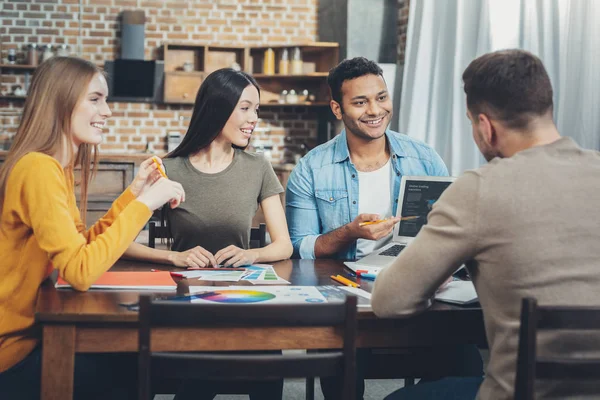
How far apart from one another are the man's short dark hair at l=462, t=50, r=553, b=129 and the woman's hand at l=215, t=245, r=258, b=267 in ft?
3.12

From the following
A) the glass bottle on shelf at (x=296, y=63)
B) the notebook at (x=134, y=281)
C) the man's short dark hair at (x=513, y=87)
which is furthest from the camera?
the glass bottle on shelf at (x=296, y=63)

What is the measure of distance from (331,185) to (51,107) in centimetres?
116

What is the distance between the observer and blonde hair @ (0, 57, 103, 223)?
1.77m

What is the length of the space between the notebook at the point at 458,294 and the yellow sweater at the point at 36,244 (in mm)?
759

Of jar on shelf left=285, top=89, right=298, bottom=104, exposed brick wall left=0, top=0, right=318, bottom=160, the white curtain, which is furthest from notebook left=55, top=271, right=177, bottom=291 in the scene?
exposed brick wall left=0, top=0, right=318, bottom=160

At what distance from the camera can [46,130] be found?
1.78 m

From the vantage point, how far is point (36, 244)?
173 centimetres

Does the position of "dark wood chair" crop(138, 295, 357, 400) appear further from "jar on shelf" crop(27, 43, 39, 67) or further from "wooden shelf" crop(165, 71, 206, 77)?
"jar on shelf" crop(27, 43, 39, 67)

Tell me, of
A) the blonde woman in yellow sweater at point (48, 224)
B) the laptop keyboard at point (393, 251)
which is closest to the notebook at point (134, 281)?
the blonde woman in yellow sweater at point (48, 224)

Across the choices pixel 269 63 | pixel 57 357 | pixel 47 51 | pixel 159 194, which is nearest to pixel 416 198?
pixel 159 194

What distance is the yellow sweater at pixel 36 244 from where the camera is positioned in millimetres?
1650

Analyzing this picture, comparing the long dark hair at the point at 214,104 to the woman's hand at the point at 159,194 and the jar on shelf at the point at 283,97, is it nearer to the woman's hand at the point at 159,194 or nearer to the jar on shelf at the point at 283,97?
the woman's hand at the point at 159,194

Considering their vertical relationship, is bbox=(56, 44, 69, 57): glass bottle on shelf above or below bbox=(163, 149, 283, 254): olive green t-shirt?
above

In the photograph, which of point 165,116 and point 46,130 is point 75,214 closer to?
point 46,130
